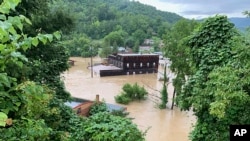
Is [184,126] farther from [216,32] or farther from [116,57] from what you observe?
[116,57]

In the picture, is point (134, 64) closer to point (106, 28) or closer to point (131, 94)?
point (131, 94)

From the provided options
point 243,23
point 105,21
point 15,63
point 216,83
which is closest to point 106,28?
point 105,21

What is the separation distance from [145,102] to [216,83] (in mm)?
15581

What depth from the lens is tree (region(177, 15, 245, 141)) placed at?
5652 mm

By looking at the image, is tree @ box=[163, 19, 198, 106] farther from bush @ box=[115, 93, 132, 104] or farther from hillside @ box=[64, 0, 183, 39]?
hillside @ box=[64, 0, 183, 39]

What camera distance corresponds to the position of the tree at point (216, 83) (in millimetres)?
5652

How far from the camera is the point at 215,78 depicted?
20.5 feet

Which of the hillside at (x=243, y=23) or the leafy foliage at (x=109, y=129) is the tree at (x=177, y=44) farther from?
the leafy foliage at (x=109, y=129)

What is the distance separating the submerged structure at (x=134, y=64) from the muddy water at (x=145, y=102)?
0.83m

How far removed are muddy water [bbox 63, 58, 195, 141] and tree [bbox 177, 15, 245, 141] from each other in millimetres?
1898

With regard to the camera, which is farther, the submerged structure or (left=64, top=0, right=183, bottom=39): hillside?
(left=64, top=0, right=183, bottom=39): hillside

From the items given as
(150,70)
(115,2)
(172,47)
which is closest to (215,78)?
(172,47)

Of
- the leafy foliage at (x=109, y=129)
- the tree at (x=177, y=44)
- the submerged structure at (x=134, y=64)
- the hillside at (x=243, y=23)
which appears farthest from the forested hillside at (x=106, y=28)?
the leafy foliage at (x=109, y=129)

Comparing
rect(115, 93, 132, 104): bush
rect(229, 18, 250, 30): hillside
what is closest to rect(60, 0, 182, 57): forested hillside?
rect(115, 93, 132, 104): bush
